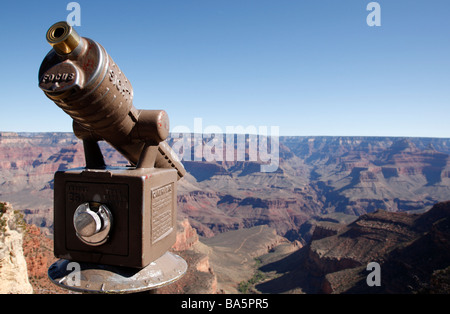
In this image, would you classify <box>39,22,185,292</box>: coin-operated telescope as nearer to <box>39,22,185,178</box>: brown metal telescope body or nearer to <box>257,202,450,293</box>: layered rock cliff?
<box>39,22,185,178</box>: brown metal telescope body

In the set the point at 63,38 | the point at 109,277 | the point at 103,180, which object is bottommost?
the point at 109,277

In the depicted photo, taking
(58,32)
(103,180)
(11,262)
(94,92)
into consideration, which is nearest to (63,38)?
(58,32)

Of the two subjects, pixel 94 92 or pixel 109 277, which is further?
pixel 109 277

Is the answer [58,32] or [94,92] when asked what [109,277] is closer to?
[94,92]

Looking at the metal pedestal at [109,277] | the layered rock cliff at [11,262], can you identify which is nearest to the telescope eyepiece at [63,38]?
the metal pedestal at [109,277]

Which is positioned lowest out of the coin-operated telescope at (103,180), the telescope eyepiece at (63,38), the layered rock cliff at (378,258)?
the layered rock cliff at (378,258)

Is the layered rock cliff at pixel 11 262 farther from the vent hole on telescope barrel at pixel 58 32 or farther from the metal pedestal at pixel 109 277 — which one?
the vent hole on telescope barrel at pixel 58 32
